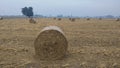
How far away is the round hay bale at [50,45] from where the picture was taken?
40.0ft

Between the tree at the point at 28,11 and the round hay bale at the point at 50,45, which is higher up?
the round hay bale at the point at 50,45

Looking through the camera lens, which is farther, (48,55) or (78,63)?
(48,55)

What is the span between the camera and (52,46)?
12.3 metres

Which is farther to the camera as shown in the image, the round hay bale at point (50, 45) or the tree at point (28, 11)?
the tree at point (28, 11)

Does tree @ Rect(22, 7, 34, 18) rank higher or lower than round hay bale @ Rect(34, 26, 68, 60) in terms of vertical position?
lower

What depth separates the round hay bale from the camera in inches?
480

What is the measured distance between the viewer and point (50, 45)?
12258 mm

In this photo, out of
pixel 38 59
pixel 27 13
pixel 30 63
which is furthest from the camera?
pixel 27 13

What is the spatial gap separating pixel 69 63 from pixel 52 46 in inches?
50.8

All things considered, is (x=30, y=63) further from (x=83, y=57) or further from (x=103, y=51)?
(x=103, y=51)

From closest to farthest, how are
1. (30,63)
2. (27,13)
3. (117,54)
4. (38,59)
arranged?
(30,63), (38,59), (117,54), (27,13)

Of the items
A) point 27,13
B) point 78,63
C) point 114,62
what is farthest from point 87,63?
point 27,13

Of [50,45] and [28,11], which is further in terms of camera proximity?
[28,11]

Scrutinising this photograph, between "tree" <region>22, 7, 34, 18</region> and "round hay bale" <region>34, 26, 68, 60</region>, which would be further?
"tree" <region>22, 7, 34, 18</region>
